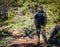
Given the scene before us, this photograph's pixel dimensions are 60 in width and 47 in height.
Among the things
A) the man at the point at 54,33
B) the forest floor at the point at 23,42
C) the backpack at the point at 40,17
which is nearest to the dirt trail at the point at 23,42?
the forest floor at the point at 23,42

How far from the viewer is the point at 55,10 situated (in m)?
9.12

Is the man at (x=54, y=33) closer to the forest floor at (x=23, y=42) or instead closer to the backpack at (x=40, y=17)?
the forest floor at (x=23, y=42)

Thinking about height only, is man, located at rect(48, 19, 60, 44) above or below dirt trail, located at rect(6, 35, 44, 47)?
above

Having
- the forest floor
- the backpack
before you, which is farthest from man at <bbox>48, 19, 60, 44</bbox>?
the backpack

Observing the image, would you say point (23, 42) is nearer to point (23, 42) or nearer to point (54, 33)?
point (23, 42)

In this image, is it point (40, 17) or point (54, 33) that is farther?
point (54, 33)

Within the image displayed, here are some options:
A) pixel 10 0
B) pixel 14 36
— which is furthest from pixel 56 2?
pixel 10 0

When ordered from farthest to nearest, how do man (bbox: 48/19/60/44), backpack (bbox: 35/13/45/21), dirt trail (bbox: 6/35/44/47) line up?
dirt trail (bbox: 6/35/44/47) < man (bbox: 48/19/60/44) < backpack (bbox: 35/13/45/21)

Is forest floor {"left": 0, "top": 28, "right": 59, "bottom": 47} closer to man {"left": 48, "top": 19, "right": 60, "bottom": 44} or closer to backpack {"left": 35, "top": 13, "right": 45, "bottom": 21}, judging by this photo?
man {"left": 48, "top": 19, "right": 60, "bottom": 44}

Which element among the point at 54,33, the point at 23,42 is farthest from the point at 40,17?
the point at 23,42

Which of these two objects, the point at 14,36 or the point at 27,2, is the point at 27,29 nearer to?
the point at 14,36

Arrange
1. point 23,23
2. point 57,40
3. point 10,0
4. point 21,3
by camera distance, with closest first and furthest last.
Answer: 1. point 57,40
2. point 23,23
3. point 21,3
4. point 10,0

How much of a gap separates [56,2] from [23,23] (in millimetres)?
2209

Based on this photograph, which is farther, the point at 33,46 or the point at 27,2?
the point at 27,2
